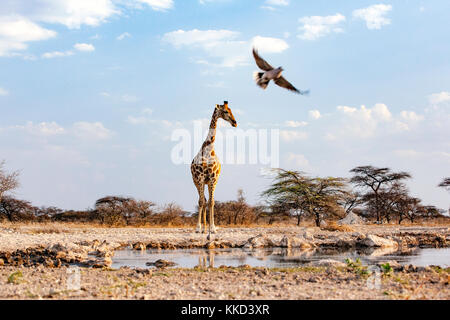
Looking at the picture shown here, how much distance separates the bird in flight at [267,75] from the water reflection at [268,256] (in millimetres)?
3812

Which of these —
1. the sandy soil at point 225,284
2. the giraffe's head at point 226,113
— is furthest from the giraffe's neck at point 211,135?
the sandy soil at point 225,284

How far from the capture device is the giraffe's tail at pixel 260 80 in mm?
10591

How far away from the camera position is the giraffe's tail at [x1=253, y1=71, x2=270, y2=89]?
417 inches

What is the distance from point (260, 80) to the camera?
10641 mm

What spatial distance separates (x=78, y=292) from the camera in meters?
6.29

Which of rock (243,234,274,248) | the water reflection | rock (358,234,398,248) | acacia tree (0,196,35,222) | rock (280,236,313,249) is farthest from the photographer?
acacia tree (0,196,35,222)

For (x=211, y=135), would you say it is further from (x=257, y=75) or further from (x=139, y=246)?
(x=257, y=75)

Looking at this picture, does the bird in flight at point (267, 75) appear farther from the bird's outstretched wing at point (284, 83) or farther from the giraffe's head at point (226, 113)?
the giraffe's head at point (226, 113)

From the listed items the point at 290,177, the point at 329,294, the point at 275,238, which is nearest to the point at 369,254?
the point at 275,238

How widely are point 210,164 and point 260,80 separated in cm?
544

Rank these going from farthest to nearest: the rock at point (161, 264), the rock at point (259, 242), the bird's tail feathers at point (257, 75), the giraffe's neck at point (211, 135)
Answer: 1. the giraffe's neck at point (211, 135)
2. the rock at point (259, 242)
3. the bird's tail feathers at point (257, 75)
4. the rock at point (161, 264)

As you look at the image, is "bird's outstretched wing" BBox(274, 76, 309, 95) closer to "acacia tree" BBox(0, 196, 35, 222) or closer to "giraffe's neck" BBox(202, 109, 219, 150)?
"giraffe's neck" BBox(202, 109, 219, 150)

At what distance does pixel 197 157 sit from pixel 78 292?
9.79 metres

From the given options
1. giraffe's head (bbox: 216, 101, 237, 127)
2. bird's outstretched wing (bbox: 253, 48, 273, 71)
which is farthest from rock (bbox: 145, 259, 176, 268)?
giraffe's head (bbox: 216, 101, 237, 127)
